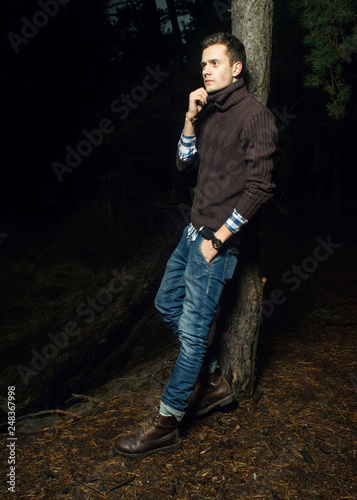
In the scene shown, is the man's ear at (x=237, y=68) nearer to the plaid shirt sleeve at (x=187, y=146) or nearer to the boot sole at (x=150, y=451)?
the plaid shirt sleeve at (x=187, y=146)

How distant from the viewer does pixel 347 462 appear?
253 centimetres

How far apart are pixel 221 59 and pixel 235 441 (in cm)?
247

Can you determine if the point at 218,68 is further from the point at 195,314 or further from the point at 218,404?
the point at 218,404

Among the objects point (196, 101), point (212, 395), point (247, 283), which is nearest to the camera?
point (196, 101)

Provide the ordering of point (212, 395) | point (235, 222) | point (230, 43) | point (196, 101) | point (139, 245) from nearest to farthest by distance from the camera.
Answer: point (235, 222)
point (230, 43)
point (196, 101)
point (212, 395)
point (139, 245)

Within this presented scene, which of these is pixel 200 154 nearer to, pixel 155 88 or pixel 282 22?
pixel 282 22

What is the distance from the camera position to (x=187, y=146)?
2.91 meters

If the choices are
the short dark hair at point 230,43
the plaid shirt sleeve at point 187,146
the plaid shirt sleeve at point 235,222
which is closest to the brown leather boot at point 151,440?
the plaid shirt sleeve at point 235,222

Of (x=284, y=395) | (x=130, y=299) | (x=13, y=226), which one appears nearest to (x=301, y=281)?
(x=130, y=299)

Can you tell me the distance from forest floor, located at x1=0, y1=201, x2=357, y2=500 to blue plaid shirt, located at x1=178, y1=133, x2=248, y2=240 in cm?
139

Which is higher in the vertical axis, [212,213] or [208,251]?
[212,213]

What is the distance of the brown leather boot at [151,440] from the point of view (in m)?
2.63

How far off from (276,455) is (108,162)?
7.98 m

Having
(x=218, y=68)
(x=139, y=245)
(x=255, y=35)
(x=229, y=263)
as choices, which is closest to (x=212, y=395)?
(x=229, y=263)
